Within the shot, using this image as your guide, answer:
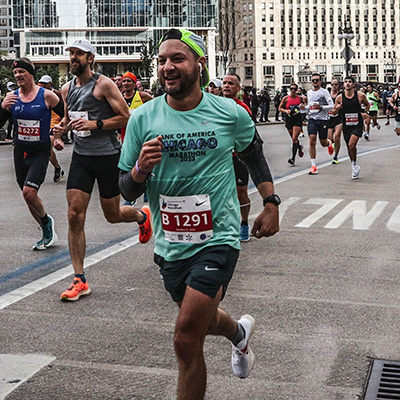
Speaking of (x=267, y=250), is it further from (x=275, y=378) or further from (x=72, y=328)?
(x=275, y=378)

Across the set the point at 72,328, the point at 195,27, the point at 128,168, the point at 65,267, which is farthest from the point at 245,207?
the point at 195,27

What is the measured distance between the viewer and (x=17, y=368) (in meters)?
4.64

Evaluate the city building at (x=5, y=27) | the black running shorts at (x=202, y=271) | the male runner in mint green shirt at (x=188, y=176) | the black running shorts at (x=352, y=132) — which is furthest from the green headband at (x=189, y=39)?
the city building at (x=5, y=27)

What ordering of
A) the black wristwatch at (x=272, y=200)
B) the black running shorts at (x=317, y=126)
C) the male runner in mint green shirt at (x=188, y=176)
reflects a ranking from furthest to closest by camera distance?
the black running shorts at (x=317, y=126) → the black wristwatch at (x=272, y=200) → the male runner in mint green shirt at (x=188, y=176)

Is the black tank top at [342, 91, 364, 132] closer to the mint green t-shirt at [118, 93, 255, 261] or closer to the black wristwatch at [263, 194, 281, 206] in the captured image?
the black wristwatch at [263, 194, 281, 206]

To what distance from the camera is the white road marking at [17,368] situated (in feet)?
14.3

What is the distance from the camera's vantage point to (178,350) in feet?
11.6

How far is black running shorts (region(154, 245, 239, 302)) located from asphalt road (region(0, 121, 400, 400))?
2.23ft

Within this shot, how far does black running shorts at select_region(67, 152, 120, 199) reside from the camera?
659cm

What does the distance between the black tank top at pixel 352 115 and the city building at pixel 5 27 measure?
15415 cm

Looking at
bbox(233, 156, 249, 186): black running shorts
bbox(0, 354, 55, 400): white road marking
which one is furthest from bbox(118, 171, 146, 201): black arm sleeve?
bbox(233, 156, 249, 186): black running shorts

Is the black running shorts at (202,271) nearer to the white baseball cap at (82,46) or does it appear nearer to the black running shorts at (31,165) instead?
the white baseball cap at (82,46)

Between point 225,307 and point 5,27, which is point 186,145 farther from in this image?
point 5,27

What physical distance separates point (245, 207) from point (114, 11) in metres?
112
